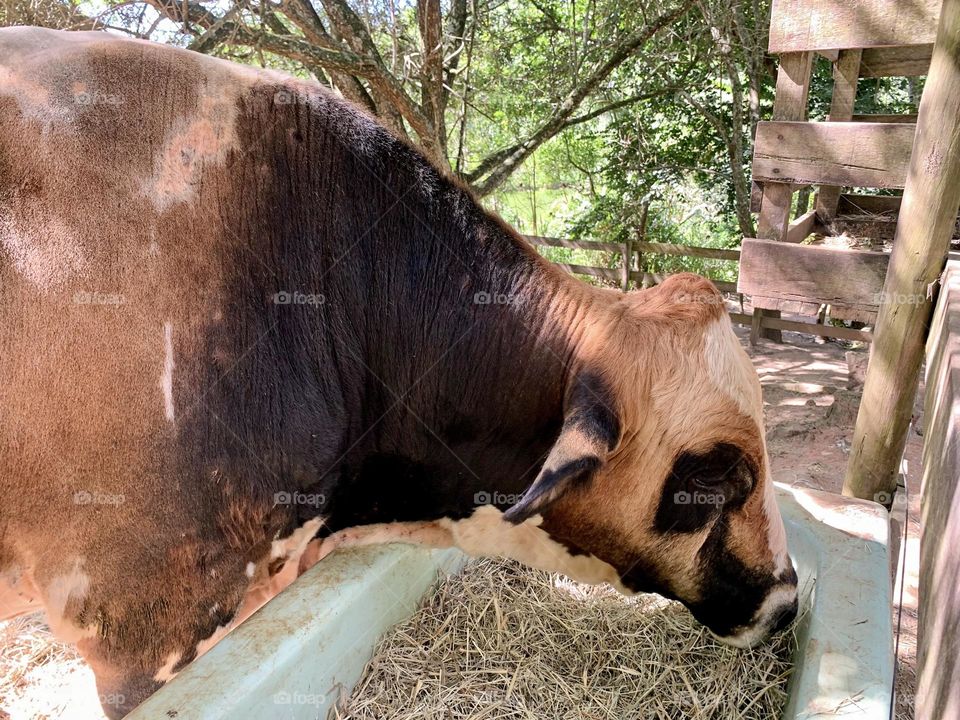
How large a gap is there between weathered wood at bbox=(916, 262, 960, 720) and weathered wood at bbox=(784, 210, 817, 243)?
137 inches

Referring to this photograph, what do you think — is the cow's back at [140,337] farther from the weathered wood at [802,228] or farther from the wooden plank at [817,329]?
the wooden plank at [817,329]

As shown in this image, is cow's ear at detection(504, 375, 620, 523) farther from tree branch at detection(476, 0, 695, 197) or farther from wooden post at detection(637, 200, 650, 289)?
wooden post at detection(637, 200, 650, 289)

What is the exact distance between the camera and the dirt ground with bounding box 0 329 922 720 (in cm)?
310

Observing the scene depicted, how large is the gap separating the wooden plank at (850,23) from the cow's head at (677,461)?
160 cm

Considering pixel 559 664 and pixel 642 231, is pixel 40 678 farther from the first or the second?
pixel 642 231

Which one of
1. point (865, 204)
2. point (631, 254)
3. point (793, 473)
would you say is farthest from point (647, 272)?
point (793, 473)

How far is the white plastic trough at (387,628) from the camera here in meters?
1.81

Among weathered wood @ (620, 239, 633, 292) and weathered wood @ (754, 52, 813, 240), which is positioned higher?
weathered wood @ (754, 52, 813, 240)

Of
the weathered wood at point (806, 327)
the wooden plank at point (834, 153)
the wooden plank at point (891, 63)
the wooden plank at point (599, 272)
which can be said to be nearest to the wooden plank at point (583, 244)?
the wooden plank at point (599, 272)

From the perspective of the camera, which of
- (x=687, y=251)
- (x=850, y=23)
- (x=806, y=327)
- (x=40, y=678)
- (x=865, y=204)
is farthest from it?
(x=687, y=251)

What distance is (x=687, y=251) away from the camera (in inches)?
419

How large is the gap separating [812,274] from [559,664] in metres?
2.09

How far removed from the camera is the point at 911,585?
4242mm

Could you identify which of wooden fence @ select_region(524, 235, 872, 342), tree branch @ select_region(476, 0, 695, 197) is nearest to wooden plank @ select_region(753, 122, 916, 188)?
tree branch @ select_region(476, 0, 695, 197)
